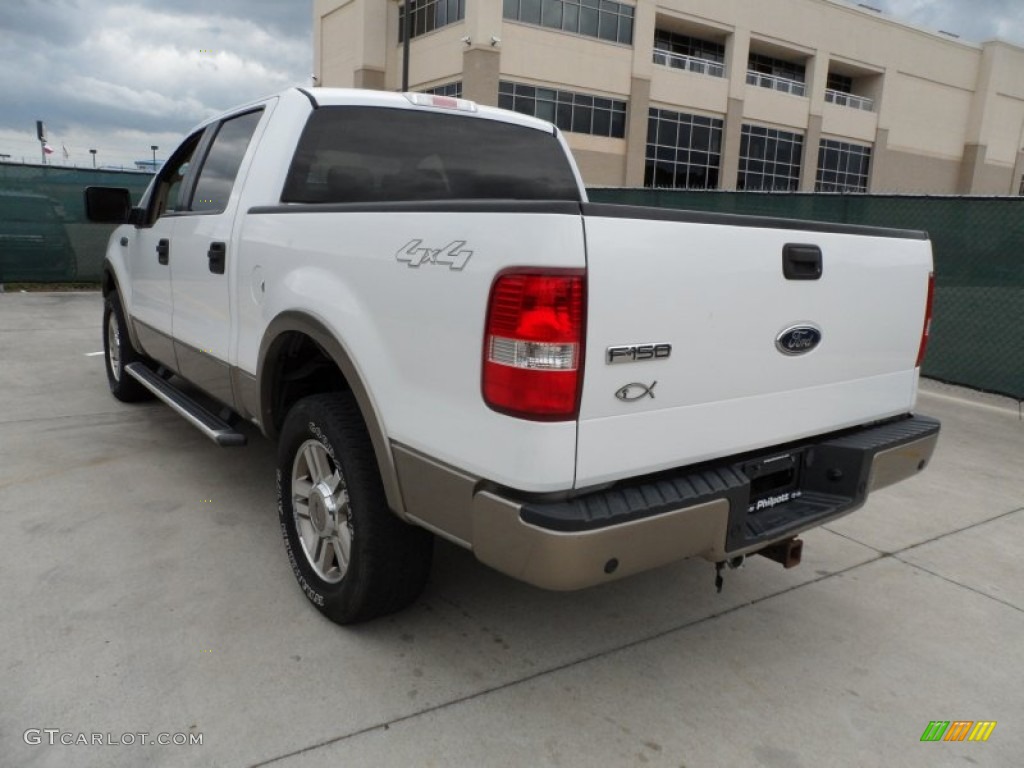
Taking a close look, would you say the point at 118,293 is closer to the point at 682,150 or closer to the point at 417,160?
the point at 417,160

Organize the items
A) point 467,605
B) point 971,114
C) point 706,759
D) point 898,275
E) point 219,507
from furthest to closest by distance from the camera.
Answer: point 971,114 < point 219,507 < point 467,605 < point 898,275 < point 706,759

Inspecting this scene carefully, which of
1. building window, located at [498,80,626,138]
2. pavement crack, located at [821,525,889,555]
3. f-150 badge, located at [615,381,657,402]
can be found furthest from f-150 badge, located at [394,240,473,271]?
building window, located at [498,80,626,138]

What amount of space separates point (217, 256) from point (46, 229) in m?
11.8

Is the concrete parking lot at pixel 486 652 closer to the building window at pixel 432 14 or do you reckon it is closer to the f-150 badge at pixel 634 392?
the f-150 badge at pixel 634 392

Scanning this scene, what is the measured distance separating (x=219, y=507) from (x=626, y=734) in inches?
102

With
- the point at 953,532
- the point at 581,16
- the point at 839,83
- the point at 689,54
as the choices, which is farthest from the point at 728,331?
the point at 839,83

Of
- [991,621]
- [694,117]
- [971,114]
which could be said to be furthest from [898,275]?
[971,114]

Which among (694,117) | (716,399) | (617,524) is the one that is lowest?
(617,524)

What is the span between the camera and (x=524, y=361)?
2045 millimetres

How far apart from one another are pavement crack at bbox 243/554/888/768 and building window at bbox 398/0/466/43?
3482 centimetres

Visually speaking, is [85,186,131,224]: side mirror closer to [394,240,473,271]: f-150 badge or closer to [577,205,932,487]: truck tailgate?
[394,240,473,271]: f-150 badge

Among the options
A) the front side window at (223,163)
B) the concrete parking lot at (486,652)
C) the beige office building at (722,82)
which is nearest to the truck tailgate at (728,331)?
the concrete parking lot at (486,652)

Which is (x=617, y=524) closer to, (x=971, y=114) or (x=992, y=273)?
(x=992, y=273)

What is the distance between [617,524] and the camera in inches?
83.0
